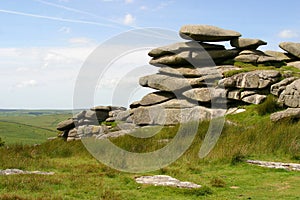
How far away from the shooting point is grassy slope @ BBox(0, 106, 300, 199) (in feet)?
27.0

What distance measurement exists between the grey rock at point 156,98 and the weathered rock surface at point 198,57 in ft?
7.66

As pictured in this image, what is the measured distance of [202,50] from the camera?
27281mm

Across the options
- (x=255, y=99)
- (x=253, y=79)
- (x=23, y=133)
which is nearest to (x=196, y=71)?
(x=253, y=79)

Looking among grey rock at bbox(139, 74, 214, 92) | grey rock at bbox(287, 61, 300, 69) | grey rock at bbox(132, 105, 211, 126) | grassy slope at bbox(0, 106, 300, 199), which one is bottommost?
grassy slope at bbox(0, 106, 300, 199)

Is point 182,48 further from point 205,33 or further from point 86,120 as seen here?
point 86,120

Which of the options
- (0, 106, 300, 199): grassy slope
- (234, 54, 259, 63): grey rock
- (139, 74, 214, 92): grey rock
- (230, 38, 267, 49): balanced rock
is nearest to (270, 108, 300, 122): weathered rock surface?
(0, 106, 300, 199): grassy slope

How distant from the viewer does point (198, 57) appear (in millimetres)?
26734

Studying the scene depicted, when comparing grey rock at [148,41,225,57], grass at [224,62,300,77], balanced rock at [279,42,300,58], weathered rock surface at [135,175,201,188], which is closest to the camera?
weathered rock surface at [135,175,201,188]

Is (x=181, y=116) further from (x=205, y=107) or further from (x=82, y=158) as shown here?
(x=82, y=158)

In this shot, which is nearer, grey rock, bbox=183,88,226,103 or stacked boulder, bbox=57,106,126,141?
grey rock, bbox=183,88,226,103

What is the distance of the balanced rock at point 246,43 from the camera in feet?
89.8

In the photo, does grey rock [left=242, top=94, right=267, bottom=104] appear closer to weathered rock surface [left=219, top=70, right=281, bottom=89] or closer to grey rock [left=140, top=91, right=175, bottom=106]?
weathered rock surface [left=219, top=70, right=281, bottom=89]

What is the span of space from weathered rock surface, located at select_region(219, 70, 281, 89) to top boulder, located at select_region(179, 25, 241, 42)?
399 centimetres

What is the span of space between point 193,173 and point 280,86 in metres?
13.0
